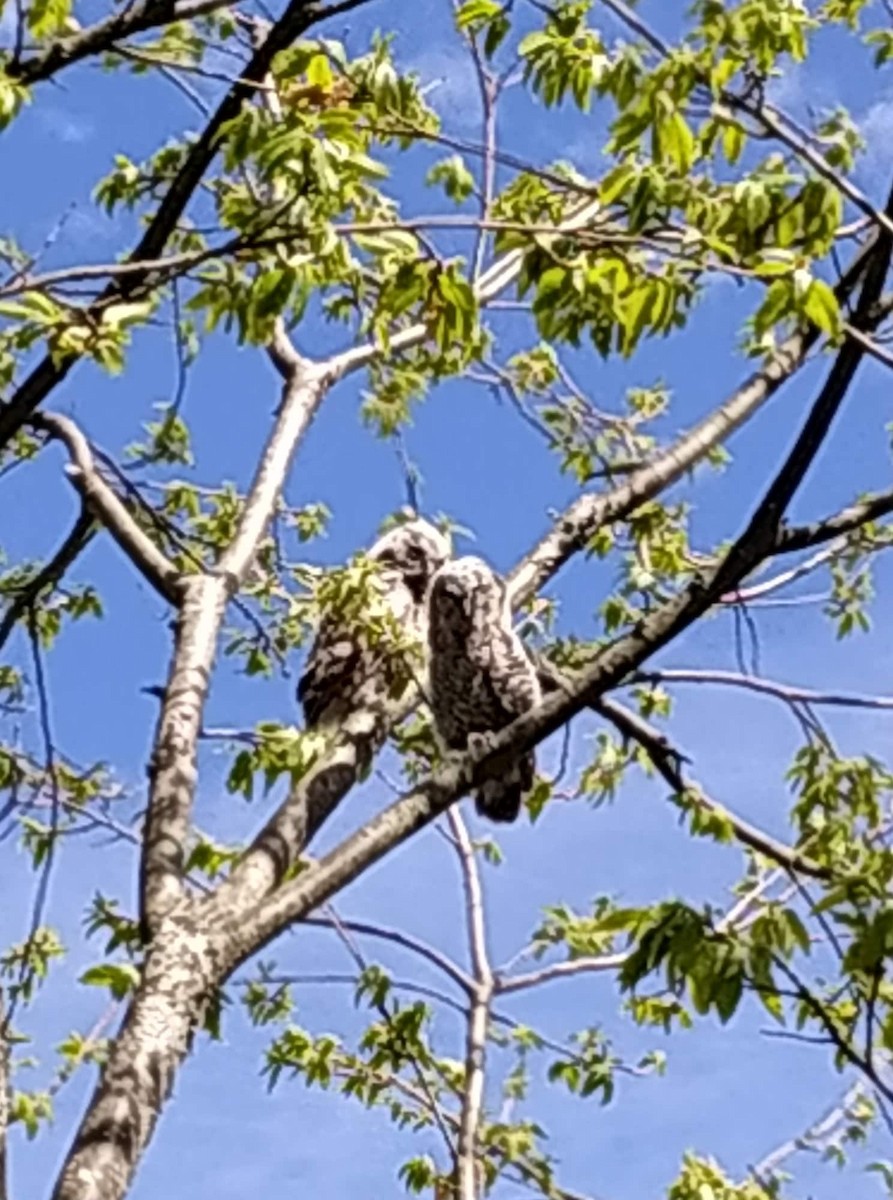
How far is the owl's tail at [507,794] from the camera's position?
476 cm

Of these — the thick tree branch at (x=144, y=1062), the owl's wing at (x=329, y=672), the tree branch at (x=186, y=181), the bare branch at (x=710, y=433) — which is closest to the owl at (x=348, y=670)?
the owl's wing at (x=329, y=672)

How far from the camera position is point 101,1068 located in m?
3.45

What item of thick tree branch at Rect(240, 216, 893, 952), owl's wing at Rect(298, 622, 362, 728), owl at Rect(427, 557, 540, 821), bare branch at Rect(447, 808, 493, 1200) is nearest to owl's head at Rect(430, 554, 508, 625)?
owl at Rect(427, 557, 540, 821)

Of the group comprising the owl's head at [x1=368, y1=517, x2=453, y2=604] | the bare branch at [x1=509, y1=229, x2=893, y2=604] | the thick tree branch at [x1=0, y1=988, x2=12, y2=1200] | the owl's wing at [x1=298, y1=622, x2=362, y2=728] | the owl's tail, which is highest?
the owl's head at [x1=368, y1=517, x2=453, y2=604]

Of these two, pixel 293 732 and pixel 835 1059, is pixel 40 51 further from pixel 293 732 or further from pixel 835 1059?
pixel 835 1059

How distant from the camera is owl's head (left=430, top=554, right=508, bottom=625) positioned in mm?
4691

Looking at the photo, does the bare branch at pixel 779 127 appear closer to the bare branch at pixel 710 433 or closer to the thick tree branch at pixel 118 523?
the bare branch at pixel 710 433

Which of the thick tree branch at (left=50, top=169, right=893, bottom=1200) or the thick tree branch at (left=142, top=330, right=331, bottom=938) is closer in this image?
the thick tree branch at (left=50, top=169, right=893, bottom=1200)

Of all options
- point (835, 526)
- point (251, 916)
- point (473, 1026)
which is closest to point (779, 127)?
point (835, 526)

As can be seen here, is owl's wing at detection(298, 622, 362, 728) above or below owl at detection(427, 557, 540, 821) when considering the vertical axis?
below

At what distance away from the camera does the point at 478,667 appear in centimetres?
481

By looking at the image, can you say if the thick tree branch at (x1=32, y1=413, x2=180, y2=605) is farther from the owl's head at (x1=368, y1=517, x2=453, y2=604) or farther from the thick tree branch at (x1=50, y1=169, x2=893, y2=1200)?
the thick tree branch at (x1=50, y1=169, x2=893, y2=1200)

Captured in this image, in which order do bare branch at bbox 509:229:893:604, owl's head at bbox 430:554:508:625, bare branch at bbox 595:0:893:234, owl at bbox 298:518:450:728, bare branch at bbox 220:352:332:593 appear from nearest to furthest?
bare branch at bbox 595:0:893:234 → bare branch at bbox 509:229:893:604 → owl at bbox 298:518:450:728 → bare branch at bbox 220:352:332:593 → owl's head at bbox 430:554:508:625

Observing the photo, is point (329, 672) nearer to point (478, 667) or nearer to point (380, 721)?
point (380, 721)
